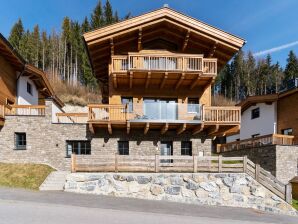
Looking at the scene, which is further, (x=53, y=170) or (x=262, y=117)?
(x=262, y=117)

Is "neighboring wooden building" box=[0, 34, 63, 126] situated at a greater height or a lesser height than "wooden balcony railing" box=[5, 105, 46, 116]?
greater

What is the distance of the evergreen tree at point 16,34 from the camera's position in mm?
61638

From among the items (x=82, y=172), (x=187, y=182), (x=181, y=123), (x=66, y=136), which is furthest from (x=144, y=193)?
(x=66, y=136)

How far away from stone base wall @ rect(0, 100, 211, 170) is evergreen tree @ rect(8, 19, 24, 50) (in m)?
45.7

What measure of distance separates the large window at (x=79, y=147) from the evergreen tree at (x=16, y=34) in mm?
46972

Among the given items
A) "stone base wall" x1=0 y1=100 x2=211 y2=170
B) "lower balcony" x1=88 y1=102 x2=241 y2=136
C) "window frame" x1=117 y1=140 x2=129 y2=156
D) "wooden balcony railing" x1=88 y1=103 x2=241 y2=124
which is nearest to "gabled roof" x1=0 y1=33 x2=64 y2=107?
"stone base wall" x1=0 y1=100 x2=211 y2=170

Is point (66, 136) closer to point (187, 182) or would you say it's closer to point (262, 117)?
point (187, 182)

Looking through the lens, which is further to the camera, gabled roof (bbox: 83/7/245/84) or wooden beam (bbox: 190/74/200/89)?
wooden beam (bbox: 190/74/200/89)

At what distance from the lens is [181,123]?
19.2 meters

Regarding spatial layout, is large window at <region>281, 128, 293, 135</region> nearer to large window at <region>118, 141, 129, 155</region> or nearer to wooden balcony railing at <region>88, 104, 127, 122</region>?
large window at <region>118, 141, 129, 155</region>

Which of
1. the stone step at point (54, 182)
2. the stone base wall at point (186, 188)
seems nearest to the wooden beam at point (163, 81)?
the stone base wall at point (186, 188)

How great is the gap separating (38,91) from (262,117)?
22.2 metres

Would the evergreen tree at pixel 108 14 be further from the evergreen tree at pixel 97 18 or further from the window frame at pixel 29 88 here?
the window frame at pixel 29 88

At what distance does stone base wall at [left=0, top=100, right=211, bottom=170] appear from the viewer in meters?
19.6
